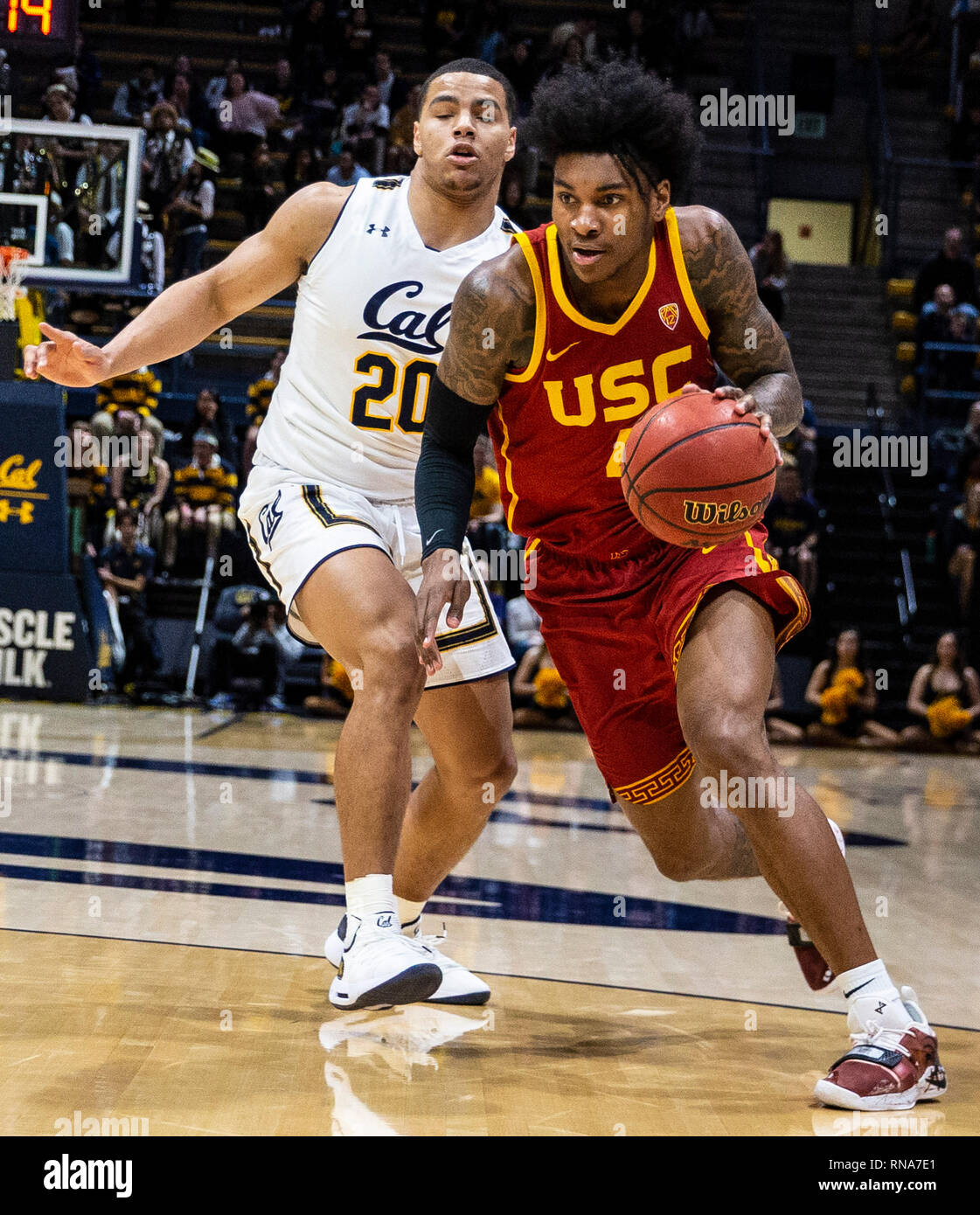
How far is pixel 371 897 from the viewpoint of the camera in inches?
129

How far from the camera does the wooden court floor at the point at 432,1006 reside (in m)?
2.79

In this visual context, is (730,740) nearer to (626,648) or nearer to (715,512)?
(715,512)

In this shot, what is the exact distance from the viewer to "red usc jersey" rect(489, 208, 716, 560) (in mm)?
3238

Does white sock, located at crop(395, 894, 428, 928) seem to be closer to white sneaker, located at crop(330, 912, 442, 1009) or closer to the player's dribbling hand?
white sneaker, located at crop(330, 912, 442, 1009)

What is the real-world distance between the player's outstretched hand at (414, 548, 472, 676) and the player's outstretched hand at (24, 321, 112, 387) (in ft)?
3.37

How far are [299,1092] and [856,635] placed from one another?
904 cm

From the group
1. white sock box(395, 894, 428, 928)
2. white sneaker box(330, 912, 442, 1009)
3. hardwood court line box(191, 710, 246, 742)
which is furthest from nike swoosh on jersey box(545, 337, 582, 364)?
hardwood court line box(191, 710, 246, 742)

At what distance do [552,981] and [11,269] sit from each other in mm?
7342

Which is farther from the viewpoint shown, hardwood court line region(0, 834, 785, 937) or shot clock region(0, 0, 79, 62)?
shot clock region(0, 0, 79, 62)

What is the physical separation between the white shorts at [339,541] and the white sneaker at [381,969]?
29.2 inches

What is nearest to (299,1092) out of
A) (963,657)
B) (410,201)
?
(410,201)

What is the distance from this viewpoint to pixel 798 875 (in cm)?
293
